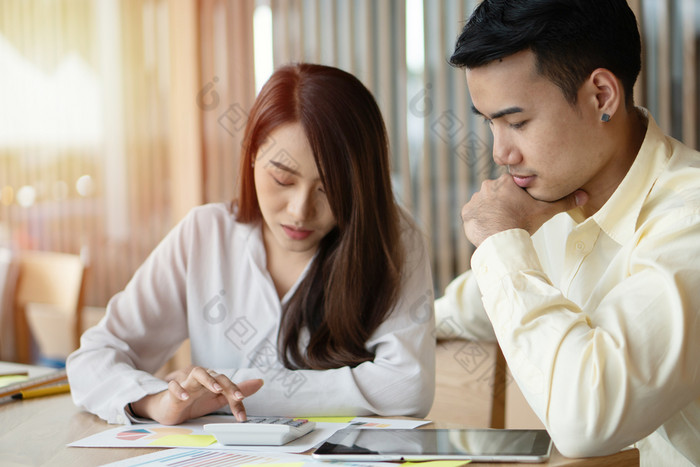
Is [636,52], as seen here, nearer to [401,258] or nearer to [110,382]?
[401,258]

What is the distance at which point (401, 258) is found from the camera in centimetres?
154

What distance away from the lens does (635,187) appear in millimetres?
1207

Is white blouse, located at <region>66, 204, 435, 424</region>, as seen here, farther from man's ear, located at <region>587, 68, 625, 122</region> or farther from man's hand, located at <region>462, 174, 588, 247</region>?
man's ear, located at <region>587, 68, 625, 122</region>

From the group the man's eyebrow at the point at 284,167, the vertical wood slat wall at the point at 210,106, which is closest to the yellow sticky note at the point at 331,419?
the man's eyebrow at the point at 284,167

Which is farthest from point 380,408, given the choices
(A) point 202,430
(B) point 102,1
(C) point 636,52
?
(B) point 102,1

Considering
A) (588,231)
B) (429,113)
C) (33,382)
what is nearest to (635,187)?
(588,231)

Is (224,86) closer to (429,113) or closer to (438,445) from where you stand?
(429,113)

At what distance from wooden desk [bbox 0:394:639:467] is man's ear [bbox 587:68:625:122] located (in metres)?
0.53

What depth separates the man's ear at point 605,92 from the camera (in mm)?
1194

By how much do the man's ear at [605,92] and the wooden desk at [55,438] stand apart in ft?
1.72

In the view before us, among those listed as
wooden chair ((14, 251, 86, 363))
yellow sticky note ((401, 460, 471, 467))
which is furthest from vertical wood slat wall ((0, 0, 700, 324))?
yellow sticky note ((401, 460, 471, 467))

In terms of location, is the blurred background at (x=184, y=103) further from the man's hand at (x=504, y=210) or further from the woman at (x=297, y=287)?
the man's hand at (x=504, y=210)

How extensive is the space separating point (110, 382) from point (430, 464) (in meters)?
0.63

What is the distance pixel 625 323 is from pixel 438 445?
30 centimetres
